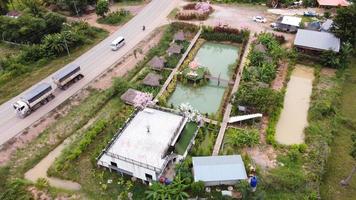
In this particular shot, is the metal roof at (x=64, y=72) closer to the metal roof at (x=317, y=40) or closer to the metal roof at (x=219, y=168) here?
the metal roof at (x=219, y=168)

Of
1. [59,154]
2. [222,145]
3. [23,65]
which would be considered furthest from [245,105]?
[23,65]

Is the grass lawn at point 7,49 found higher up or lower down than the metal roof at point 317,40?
lower down

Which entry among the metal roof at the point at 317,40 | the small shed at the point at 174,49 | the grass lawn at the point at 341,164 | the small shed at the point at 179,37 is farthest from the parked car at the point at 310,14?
the small shed at the point at 174,49

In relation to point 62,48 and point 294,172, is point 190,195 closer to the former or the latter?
point 294,172

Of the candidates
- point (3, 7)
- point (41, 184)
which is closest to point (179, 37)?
point (41, 184)

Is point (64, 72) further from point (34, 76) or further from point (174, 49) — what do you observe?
point (174, 49)

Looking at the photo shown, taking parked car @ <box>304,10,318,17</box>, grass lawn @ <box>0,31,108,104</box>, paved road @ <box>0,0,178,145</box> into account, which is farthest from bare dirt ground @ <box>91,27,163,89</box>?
parked car @ <box>304,10,318,17</box>
